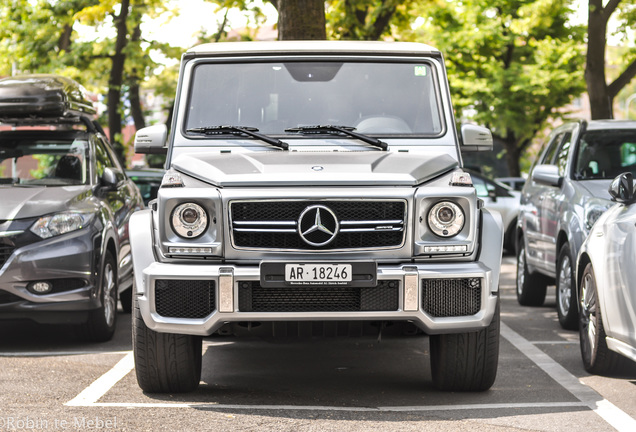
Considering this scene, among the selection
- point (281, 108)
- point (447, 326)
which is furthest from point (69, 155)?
point (447, 326)

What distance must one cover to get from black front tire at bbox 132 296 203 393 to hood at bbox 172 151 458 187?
35.2 inches

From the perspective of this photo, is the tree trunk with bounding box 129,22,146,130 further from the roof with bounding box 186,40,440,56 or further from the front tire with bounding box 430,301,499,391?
the front tire with bounding box 430,301,499,391

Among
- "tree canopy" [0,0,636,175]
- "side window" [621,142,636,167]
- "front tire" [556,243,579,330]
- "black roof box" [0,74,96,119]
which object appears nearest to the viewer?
"front tire" [556,243,579,330]

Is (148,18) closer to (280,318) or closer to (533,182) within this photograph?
(533,182)

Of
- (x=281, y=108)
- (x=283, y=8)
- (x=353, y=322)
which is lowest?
(x=353, y=322)

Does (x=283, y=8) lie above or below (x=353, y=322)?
above

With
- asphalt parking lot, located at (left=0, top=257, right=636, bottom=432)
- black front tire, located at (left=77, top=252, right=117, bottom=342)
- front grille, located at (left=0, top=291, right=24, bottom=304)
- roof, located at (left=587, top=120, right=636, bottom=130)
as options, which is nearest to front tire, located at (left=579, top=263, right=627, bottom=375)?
asphalt parking lot, located at (left=0, top=257, right=636, bottom=432)

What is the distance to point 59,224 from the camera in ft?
29.1

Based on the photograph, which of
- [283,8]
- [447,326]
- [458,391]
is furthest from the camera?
[283,8]

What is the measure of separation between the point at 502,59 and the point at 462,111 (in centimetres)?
238

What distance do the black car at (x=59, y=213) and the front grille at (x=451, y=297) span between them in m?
3.75

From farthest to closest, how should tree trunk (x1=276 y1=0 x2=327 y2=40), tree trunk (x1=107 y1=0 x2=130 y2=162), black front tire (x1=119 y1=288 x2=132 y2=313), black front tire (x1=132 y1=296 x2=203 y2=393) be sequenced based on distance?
tree trunk (x1=107 y1=0 x2=130 y2=162), tree trunk (x1=276 y1=0 x2=327 y2=40), black front tire (x1=119 y1=288 x2=132 y2=313), black front tire (x1=132 y1=296 x2=203 y2=393)

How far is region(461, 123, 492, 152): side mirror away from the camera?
288 inches

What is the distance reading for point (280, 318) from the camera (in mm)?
6113
